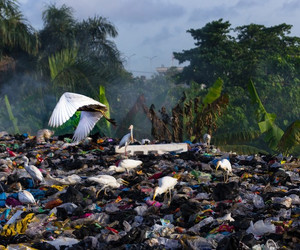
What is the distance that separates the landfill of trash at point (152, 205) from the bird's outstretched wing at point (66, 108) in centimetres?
77

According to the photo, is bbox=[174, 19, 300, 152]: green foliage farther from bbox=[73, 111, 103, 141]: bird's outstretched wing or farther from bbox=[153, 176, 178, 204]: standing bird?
bbox=[153, 176, 178, 204]: standing bird

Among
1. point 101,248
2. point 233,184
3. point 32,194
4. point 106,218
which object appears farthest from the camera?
point 32,194

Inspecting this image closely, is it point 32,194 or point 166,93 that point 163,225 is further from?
point 166,93

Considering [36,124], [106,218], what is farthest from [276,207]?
[36,124]

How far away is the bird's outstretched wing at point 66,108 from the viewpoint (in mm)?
6516

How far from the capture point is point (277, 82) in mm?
18453

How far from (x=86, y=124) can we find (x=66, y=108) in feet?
3.84

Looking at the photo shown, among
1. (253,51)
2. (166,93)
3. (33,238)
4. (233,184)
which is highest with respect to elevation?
(253,51)

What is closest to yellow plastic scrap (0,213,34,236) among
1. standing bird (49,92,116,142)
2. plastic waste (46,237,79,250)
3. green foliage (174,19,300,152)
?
plastic waste (46,237,79,250)

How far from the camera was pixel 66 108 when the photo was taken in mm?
6621

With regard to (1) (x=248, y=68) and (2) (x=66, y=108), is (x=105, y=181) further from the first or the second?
(1) (x=248, y=68)

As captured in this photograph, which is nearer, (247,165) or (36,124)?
(247,165)

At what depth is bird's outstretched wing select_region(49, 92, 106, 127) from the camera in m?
6.52

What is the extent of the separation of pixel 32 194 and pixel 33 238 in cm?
167
